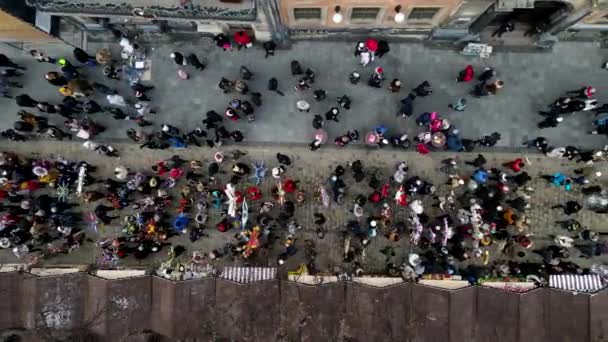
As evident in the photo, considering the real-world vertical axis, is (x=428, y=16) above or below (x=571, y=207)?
above

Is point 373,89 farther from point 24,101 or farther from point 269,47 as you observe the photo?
point 24,101

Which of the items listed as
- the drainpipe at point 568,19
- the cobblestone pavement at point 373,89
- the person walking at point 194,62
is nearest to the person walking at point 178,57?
the person walking at point 194,62

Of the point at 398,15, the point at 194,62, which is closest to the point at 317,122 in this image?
the point at 398,15

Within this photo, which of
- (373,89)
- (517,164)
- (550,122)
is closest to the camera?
(517,164)

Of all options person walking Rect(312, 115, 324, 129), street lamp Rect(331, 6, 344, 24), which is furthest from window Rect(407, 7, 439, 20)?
person walking Rect(312, 115, 324, 129)

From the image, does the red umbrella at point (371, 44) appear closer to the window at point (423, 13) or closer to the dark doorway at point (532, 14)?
the window at point (423, 13)

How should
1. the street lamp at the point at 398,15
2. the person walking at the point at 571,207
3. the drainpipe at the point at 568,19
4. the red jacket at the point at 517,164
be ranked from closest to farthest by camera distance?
the drainpipe at the point at 568,19 → the street lamp at the point at 398,15 → the person walking at the point at 571,207 → the red jacket at the point at 517,164

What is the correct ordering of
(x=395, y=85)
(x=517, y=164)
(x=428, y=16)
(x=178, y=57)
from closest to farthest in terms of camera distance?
(x=428, y=16) < (x=517, y=164) < (x=395, y=85) < (x=178, y=57)

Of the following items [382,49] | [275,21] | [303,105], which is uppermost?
[275,21]
